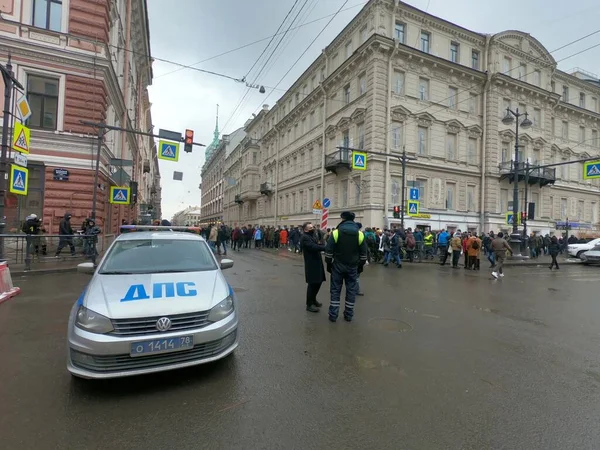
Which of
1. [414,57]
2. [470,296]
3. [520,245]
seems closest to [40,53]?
[470,296]

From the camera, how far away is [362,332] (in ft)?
17.3

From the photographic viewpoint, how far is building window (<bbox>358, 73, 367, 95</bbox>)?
82.6 feet

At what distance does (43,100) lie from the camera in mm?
14977

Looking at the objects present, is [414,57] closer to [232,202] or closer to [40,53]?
[40,53]

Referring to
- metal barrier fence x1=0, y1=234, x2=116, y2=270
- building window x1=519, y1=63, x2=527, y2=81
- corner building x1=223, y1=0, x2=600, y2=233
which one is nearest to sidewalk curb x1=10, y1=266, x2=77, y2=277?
metal barrier fence x1=0, y1=234, x2=116, y2=270

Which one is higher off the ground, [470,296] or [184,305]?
[184,305]

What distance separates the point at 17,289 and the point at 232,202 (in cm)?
5698

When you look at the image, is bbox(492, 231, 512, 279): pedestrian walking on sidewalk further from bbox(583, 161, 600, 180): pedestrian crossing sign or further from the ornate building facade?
the ornate building facade

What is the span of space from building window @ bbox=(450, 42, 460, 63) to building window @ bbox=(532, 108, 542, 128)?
10.1 meters

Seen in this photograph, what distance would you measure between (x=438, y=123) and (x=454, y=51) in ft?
21.7

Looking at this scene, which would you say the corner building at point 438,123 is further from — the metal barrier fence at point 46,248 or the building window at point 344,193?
the metal barrier fence at point 46,248

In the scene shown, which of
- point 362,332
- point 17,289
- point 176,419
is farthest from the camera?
point 17,289

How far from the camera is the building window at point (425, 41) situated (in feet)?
86.0

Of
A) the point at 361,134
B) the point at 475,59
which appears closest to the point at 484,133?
the point at 475,59
